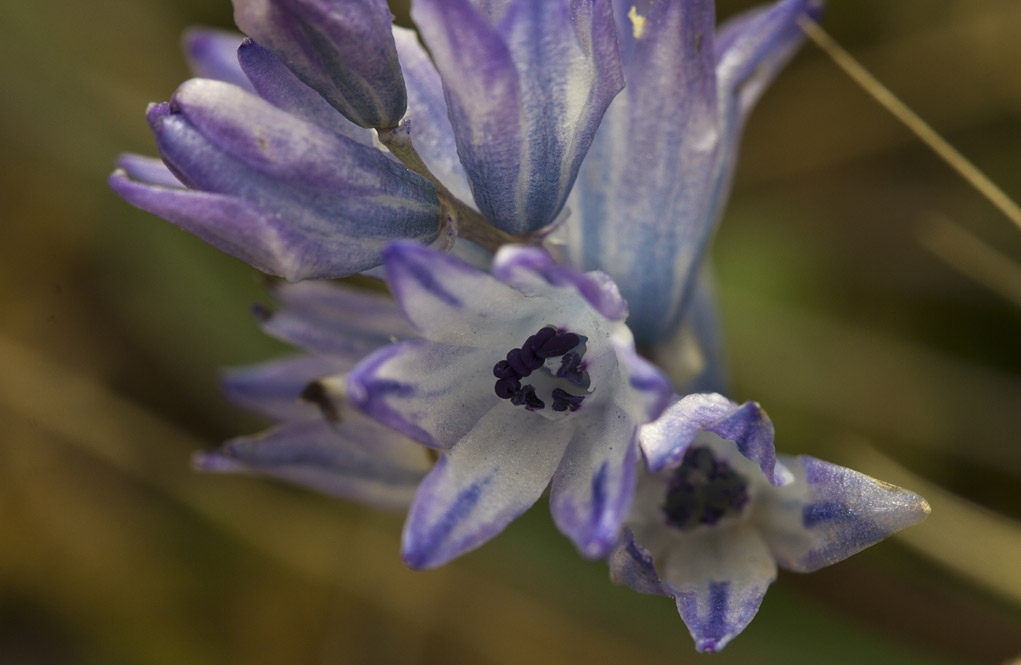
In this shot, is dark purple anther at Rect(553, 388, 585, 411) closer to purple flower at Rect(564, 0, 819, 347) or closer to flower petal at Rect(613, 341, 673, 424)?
flower petal at Rect(613, 341, 673, 424)

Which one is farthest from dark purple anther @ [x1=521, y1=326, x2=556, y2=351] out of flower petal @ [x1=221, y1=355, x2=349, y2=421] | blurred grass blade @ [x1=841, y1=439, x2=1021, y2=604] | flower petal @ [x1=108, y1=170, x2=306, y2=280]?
blurred grass blade @ [x1=841, y1=439, x2=1021, y2=604]

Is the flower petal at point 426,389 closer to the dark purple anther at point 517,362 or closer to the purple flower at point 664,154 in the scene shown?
the dark purple anther at point 517,362

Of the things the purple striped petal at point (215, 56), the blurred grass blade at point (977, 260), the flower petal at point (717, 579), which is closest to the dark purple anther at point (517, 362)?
the flower petal at point (717, 579)

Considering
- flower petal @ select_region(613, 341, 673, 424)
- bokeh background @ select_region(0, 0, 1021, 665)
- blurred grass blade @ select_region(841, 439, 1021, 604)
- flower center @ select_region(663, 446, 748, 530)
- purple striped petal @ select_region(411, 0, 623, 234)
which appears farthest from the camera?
bokeh background @ select_region(0, 0, 1021, 665)

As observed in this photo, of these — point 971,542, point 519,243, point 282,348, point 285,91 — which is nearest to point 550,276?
point 519,243

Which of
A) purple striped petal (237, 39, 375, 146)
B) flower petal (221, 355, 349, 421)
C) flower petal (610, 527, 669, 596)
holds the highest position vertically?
Answer: purple striped petal (237, 39, 375, 146)

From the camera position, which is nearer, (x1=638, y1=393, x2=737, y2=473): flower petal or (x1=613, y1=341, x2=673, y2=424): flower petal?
(x1=613, y1=341, x2=673, y2=424): flower petal
